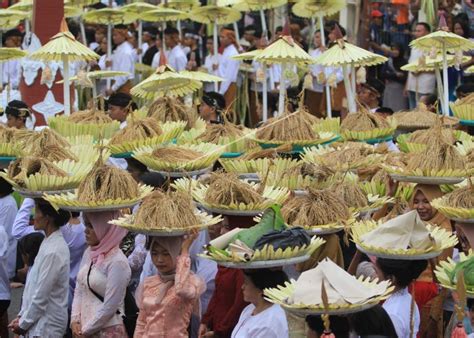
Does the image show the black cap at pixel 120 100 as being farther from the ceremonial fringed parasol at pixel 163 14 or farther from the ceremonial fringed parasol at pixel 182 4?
the ceremonial fringed parasol at pixel 182 4

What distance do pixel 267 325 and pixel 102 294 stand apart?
138 centimetres

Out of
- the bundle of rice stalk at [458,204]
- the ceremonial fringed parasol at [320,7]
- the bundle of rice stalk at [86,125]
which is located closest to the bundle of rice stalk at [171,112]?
the bundle of rice stalk at [86,125]

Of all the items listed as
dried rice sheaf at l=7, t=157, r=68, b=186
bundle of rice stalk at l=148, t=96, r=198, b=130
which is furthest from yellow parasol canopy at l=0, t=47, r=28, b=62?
dried rice sheaf at l=7, t=157, r=68, b=186

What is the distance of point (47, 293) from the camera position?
6.97 metres

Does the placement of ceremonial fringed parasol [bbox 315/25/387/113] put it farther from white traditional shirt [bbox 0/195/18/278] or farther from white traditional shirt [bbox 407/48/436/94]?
white traditional shirt [bbox 407/48/436/94]

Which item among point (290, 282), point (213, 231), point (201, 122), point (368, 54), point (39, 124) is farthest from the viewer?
point (39, 124)

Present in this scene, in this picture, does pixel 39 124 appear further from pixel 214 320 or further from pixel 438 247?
pixel 438 247

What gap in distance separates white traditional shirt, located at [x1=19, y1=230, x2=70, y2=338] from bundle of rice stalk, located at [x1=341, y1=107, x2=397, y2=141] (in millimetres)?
3307

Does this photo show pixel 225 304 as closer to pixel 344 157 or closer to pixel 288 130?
pixel 344 157

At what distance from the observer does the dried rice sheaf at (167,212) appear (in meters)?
6.41

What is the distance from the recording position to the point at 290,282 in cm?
555

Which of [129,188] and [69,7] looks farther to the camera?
[69,7]

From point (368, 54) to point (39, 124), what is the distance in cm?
445

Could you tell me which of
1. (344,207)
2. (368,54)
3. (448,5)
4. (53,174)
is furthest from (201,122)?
(448,5)
